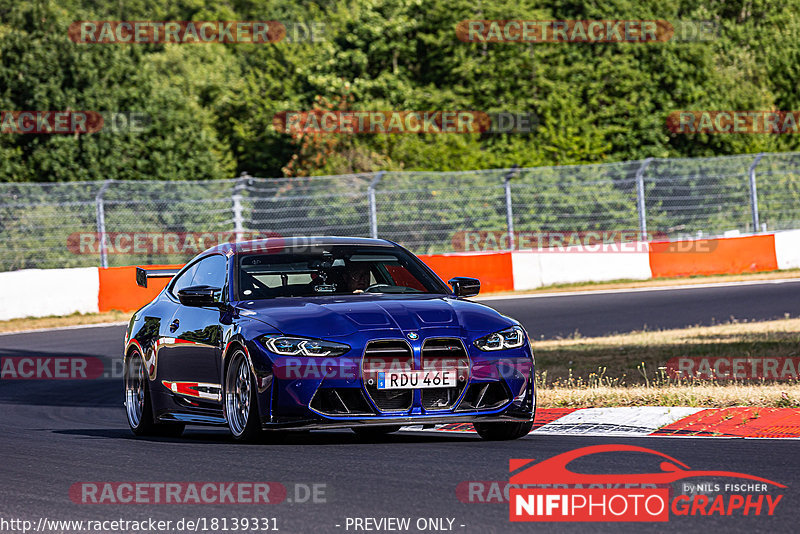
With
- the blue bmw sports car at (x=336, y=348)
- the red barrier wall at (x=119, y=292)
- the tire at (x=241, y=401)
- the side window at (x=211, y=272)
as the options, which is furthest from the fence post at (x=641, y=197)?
the tire at (x=241, y=401)

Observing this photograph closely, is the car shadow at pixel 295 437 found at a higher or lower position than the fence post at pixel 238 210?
lower

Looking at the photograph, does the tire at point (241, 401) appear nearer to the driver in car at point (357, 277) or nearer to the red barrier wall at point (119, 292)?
the driver in car at point (357, 277)

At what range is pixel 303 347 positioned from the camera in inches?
318

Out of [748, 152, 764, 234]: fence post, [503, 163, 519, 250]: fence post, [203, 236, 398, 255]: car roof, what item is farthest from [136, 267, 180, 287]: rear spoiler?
[748, 152, 764, 234]: fence post

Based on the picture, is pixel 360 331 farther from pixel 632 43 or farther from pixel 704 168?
pixel 632 43

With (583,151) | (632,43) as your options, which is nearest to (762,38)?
(632,43)

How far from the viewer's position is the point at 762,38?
58750 millimetres

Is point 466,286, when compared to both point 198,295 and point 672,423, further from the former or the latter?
point 198,295

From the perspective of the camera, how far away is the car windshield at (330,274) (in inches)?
360

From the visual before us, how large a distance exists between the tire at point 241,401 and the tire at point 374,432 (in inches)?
35.9

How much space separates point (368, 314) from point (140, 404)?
→ 2.59 m

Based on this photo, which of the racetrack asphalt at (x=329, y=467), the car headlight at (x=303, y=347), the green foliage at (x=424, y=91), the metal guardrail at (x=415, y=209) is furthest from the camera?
the green foliage at (x=424, y=91)

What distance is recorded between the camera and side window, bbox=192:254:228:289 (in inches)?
372

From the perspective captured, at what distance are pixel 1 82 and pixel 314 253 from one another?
38.6 metres
